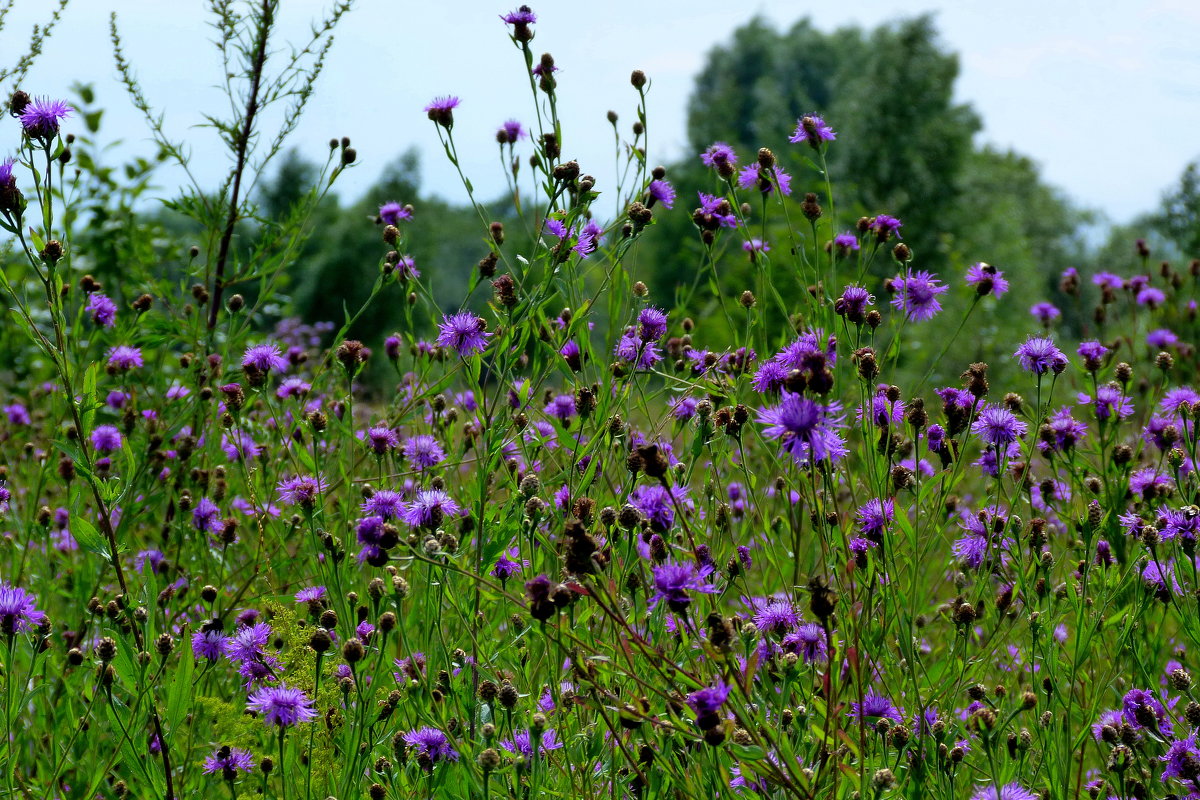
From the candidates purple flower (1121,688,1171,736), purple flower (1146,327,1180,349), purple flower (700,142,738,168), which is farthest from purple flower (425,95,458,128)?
purple flower (1146,327,1180,349)

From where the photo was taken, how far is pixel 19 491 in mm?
3756

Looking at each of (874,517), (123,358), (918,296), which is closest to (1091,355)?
(918,296)

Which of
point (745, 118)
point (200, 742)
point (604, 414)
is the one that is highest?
point (745, 118)

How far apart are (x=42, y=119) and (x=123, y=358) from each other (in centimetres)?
133

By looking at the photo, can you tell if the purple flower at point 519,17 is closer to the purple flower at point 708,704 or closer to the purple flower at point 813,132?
the purple flower at point 813,132

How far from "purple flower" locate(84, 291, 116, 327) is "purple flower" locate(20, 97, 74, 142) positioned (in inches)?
49.8

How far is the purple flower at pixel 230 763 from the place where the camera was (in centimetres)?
192

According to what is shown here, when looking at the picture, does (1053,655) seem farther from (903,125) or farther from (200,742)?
(903,125)

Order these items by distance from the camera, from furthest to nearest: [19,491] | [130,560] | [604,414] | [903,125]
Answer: [903,125]
[19,491]
[130,560]
[604,414]

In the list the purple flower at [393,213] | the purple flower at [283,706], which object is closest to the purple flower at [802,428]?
the purple flower at [283,706]

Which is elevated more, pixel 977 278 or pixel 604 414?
pixel 977 278

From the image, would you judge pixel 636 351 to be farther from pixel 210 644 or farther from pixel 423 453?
pixel 210 644

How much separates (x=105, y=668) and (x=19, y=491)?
2.25 m

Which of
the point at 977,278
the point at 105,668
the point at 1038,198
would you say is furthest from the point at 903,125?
the point at 105,668
